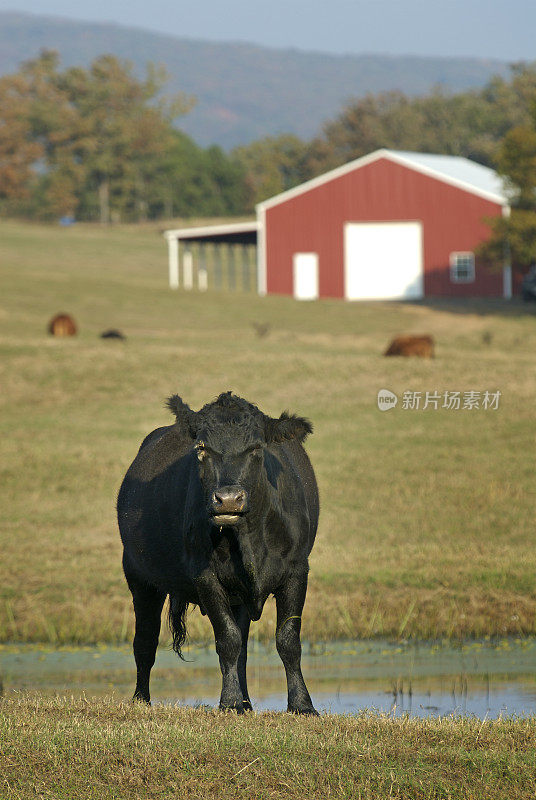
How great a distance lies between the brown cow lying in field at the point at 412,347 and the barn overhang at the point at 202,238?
3219 centimetres

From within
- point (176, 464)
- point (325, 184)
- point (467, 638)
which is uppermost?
point (325, 184)

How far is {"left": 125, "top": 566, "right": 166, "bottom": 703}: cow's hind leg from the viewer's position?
942 centimetres

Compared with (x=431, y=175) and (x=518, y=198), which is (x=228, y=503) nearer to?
(x=518, y=198)

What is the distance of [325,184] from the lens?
63.0m

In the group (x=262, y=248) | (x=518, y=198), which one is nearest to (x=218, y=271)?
(x=262, y=248)

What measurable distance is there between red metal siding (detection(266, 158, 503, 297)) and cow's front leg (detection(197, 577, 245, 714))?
52301 mm

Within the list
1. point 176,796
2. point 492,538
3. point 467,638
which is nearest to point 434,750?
point 176,796

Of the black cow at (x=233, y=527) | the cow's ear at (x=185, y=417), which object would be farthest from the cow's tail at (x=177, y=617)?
the cow's ear at (x=185, y=417)

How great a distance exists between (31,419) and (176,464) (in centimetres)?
1783

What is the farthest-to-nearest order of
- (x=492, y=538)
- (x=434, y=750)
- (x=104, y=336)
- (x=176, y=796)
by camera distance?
1. (x=104, y=336)
2. (x=492, y=538)
3. (x=434, y=750)
4. (x=176, y=796)

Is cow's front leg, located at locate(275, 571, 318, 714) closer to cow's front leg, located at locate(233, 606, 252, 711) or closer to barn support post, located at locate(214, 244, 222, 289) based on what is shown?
cow's front leg, located at locate(233, 606, 252, 711)

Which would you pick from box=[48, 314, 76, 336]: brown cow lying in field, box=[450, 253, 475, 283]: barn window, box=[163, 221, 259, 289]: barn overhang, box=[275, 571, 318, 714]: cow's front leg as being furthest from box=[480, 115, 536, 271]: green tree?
box=[275, 571, 318, 714]: cow's front leg

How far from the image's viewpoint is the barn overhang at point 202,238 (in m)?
65.5

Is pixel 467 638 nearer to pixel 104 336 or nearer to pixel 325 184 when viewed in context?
pixel 104 336
